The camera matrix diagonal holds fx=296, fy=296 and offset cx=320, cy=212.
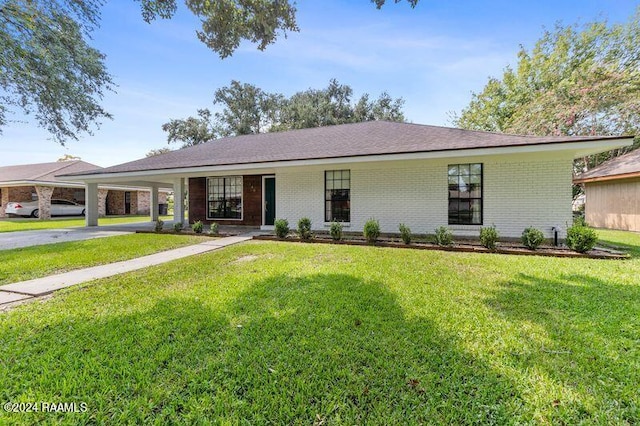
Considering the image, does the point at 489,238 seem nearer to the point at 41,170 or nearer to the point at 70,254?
the point at 70,254

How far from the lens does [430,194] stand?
983 cm

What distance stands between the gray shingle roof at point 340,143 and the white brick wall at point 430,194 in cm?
68

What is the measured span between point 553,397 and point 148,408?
282 cm

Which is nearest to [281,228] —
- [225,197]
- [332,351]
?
[225,197]

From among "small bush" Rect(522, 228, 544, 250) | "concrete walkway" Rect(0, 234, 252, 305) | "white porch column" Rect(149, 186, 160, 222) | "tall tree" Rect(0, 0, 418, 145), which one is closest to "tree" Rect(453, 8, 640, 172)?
"small bush" Rect(522, 228, 544, 250)

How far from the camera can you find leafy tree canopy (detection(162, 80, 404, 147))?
2919cm

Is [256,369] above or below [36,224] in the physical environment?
below

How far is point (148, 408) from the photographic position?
2.01m

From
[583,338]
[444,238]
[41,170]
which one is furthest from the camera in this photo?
[41,170]

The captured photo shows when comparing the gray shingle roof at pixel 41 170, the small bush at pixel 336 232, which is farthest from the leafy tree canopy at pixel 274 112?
the small bush at pixel 336 232

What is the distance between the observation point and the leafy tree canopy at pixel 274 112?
29.2m

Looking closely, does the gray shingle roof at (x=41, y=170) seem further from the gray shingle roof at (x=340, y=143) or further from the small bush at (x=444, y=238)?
the small bush at (x=444, y=238)

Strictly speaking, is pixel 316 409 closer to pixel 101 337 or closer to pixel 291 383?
pixel 291 383

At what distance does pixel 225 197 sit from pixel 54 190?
1771 cm
